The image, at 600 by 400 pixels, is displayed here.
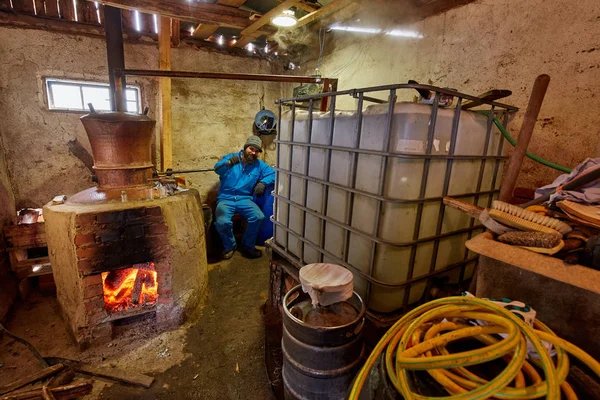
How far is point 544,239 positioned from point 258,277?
142 inches

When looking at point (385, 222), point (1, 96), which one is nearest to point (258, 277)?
point (385, 222)

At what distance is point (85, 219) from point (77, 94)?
310 centimetres

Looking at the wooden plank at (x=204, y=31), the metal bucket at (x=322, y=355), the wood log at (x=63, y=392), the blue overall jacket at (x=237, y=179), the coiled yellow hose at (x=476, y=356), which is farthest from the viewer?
the blue overall jacket at (x=237, y=179)

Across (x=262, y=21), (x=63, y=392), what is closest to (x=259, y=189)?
(x=262, y=21)

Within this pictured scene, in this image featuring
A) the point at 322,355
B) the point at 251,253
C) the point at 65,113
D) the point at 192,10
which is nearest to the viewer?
the point at 322,355

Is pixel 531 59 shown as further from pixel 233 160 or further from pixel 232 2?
pixel 233 160

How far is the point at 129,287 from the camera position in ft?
9.93

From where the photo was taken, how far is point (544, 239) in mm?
1116

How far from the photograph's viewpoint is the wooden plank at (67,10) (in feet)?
13.4

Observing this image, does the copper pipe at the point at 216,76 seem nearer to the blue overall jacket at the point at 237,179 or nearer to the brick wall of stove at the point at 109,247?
the brick wall of stove at the point at 109,247

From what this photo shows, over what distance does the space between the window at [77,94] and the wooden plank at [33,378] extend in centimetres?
376

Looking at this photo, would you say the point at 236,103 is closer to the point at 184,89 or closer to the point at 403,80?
the point at 184,89

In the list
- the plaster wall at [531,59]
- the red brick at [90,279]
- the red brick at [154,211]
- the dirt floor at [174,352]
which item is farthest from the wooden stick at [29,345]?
the plaster wall at [531,59]

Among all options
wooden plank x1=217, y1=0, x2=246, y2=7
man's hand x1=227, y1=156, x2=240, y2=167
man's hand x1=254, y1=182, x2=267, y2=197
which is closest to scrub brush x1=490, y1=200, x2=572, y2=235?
wooden plank x1=217, y1=0, x2=246, y2=7
